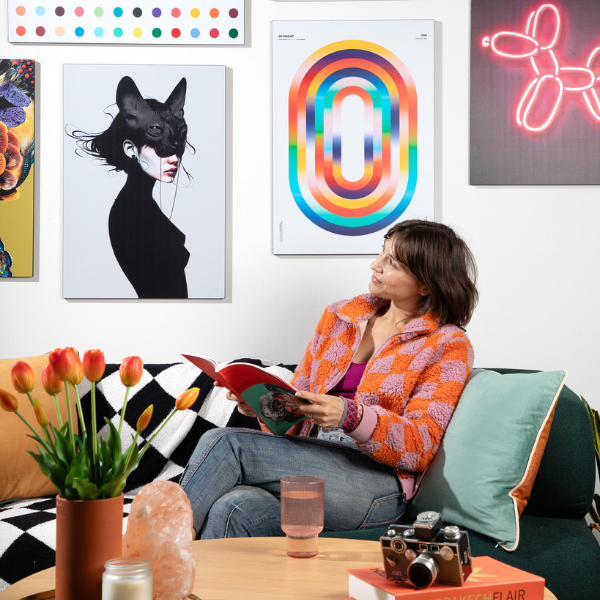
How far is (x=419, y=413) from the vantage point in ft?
5.12

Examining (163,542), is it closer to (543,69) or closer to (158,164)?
(158,164)

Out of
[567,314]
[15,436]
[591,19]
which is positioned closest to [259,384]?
[15,436]

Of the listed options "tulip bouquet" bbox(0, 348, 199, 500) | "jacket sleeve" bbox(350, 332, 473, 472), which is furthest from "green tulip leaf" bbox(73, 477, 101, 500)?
"jacket sleeve" bbox(350, 332, 473, 472)

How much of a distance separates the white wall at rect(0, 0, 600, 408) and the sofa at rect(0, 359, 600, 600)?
0.24m

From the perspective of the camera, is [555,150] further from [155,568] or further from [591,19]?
[155,568]

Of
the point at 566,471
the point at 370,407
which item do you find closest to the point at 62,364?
the point at 370,407

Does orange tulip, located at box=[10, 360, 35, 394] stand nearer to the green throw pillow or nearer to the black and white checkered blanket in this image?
the green throw pillow

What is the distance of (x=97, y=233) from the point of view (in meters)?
2.21

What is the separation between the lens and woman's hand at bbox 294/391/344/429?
140 cm

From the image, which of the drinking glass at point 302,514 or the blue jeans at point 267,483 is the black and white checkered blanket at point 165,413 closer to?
the blue jeans at point 267,483

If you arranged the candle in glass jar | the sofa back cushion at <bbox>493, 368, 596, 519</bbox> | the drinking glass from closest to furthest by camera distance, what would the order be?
the candle in glass jar, the drinking glass, the sofa back cushion at <bbox>493, 368, 596, 519</bbox>

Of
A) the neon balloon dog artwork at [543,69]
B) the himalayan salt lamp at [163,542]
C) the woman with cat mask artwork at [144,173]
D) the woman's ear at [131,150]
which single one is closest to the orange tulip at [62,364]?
the himalayan salt lamp at [163,542]

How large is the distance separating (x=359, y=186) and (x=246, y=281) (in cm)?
53

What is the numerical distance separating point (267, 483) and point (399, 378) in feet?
1.47
